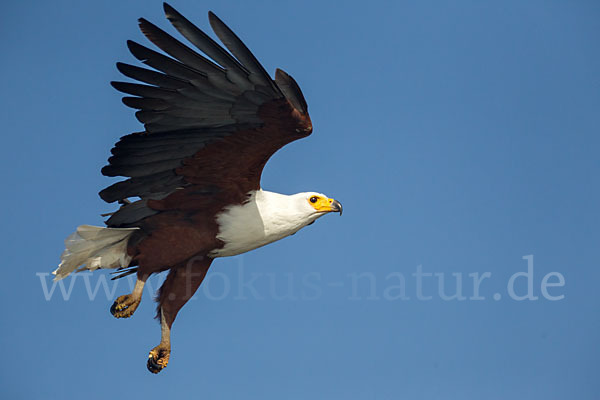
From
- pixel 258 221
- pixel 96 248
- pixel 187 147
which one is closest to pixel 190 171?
pixel 187 147

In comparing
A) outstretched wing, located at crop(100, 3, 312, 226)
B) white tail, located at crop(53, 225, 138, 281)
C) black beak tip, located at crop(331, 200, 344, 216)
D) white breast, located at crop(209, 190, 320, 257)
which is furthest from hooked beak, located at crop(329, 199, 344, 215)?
white tail, located at crop(53, 225, 138, 281)

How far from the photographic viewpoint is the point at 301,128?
21.6 feet

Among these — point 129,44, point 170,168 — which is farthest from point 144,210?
point 129,44

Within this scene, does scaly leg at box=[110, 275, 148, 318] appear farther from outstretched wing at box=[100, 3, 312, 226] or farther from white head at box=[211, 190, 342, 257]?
white head at box=[211, 190, 342, 257]

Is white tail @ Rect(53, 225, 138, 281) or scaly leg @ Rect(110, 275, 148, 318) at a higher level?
white tail @ Rect(53, 225, 138, 281)

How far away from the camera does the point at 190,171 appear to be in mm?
6855

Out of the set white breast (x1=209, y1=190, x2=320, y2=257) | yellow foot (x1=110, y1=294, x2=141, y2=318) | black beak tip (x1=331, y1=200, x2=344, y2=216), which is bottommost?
yellow foot (x1=110, y1=294, x2=141, y2=318)

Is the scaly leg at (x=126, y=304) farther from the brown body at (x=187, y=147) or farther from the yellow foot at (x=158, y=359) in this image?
the yellow foot at (x=158, y=359)

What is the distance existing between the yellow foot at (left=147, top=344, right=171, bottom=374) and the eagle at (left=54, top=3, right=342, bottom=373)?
0.03 feet

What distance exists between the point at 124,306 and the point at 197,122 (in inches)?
77.7

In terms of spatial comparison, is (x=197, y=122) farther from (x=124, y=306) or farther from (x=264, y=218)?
(x=124, y=306)

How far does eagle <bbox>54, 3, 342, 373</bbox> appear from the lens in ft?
20.3

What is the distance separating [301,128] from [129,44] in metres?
1.69

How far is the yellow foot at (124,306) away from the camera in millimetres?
6965
